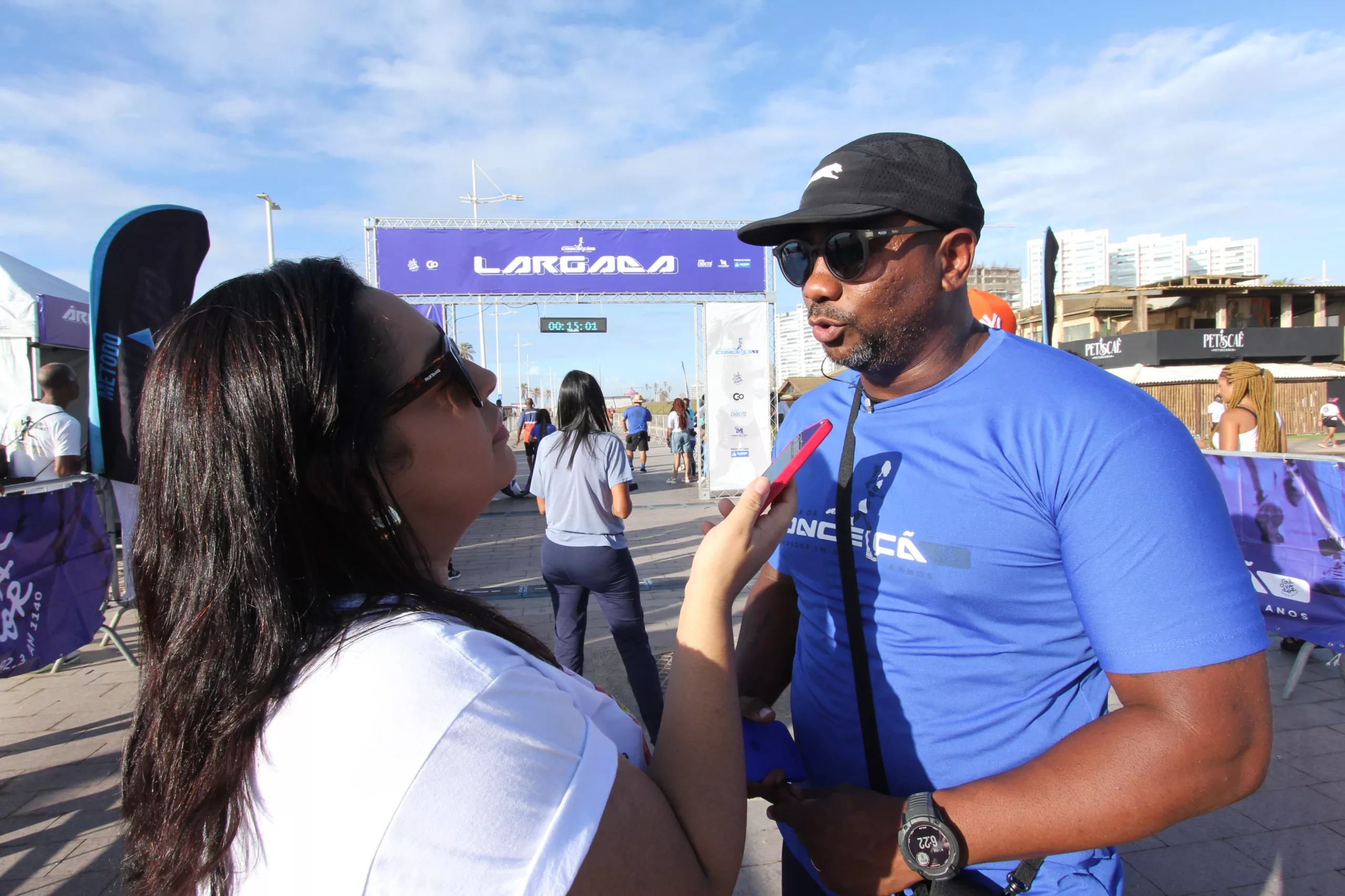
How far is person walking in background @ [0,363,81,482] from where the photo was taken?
18.8 feet

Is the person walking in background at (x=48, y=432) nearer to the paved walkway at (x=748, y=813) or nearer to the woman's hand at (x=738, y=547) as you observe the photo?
the paved walkway at (x=748, y=813)

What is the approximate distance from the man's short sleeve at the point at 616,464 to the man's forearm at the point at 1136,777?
3138 millimetres

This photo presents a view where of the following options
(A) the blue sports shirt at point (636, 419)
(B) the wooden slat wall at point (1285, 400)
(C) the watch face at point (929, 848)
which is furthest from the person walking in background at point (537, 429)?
(B) the wooden slat wall at point (1285, 400)

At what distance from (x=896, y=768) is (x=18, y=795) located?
167 inches

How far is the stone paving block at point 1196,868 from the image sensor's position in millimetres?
2629

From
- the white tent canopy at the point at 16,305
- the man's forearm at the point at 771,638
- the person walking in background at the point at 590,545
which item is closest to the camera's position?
the man's forearm at the point at 771,638

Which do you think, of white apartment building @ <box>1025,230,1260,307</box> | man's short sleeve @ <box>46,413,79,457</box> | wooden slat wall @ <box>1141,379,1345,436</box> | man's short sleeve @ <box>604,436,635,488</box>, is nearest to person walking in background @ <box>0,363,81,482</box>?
man's short sleeve @ <box>46,413,79,457</box>

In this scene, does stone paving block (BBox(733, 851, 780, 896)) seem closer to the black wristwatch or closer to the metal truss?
the black wristwatch

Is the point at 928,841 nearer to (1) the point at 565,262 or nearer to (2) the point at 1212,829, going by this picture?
(2) the point at 1212,829

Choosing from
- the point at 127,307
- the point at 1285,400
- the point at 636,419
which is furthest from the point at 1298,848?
the point at 1285,400

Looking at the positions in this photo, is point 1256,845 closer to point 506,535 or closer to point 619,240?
point 506,535

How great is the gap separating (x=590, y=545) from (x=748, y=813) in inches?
74.4

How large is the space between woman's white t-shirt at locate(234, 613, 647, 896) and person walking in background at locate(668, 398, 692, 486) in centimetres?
1473

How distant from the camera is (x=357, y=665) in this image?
2.50ft
